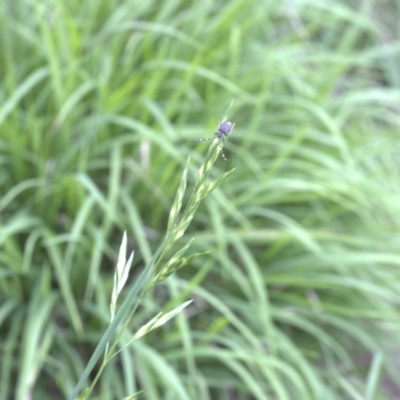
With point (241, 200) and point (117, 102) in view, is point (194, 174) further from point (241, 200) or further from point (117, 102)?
point (117, 102)

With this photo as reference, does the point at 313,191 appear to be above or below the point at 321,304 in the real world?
above

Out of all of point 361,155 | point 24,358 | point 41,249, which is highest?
point 361,155

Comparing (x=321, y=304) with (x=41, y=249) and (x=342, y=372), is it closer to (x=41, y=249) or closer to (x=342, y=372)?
(x=342, y=372)

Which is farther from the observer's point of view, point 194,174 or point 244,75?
point 244,75

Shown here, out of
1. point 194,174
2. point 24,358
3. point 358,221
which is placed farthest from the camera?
point 358,221

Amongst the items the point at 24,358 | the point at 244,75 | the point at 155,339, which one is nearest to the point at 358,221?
the point at 244,75

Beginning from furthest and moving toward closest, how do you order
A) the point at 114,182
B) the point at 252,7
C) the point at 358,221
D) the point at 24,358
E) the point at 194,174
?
1. the point at 252,7
2. the point at 358,221
3. the point at 194,174
4. the point at 114,182
5. the point at 24,358
